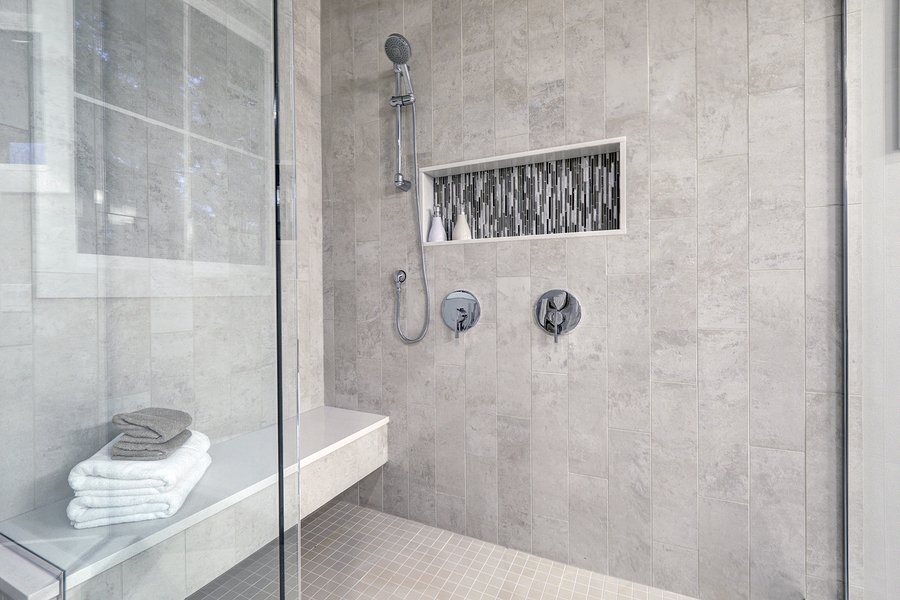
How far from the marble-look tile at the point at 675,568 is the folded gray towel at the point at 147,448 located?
1.62 meters

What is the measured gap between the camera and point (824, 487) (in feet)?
4.38

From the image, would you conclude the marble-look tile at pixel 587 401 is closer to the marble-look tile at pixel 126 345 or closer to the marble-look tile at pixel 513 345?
the marble-look tile at pixel 513 345

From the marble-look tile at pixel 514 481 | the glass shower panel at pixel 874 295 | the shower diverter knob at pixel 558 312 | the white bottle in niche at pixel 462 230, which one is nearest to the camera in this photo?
the glass shower panel at pixel 874 295

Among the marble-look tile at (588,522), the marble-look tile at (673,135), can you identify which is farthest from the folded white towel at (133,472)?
the marble-look tile at (673,135)

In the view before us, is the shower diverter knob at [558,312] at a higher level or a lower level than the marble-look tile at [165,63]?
lower

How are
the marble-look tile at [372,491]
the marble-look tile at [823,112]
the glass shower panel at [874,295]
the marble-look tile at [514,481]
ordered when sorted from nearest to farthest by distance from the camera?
the glass shower panel at [874,295]
the marble-look tile at [823,112]
the marble-look tile at [514,481]
the marble-look tile at [372,491]

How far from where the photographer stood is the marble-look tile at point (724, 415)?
143 cm

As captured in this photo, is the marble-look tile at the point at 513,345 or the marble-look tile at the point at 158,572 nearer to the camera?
the marble-look tile at the point at 158,572

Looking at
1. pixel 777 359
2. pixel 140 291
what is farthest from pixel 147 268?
pixel 777 359

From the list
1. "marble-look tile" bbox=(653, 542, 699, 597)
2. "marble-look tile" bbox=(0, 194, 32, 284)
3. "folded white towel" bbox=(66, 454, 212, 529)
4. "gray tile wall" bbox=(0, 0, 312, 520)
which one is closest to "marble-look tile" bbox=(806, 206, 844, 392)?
"marble-look tile" bbox=(653, 542, 699, 597)

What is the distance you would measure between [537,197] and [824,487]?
1383mm

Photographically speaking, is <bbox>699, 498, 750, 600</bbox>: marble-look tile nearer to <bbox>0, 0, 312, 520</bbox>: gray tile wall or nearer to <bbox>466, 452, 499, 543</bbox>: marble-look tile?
<bbox>466, 452, 499, 543</bbox>: marble-look tile

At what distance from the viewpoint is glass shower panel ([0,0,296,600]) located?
1.80 feet

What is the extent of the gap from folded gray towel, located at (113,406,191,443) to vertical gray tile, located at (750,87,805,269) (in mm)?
1636
